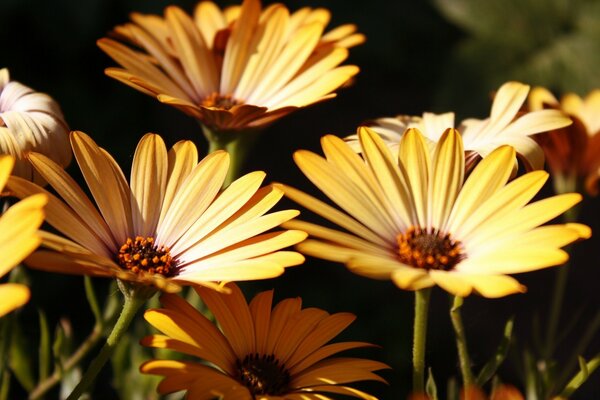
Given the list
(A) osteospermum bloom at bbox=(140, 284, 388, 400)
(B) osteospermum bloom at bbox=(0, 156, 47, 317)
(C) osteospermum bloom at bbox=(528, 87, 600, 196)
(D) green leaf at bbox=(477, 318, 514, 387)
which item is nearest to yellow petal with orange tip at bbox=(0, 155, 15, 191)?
(B) osteospermum bloom at bbox=(0, 156, 47, 317)

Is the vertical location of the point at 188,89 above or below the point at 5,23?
above

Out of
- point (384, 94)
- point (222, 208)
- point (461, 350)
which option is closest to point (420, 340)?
point (461, 350)

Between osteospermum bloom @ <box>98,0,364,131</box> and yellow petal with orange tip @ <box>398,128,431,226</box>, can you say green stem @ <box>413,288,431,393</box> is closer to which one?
yellow petal with orange tip @ <box>398,128,431,226</box>

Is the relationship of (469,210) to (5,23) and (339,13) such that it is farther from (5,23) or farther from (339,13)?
(5,23)

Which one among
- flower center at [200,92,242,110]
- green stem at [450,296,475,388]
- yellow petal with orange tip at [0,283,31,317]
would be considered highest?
yellow petal with orange tip at [0,283,31,317]

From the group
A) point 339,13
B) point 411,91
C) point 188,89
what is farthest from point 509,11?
point 188,89

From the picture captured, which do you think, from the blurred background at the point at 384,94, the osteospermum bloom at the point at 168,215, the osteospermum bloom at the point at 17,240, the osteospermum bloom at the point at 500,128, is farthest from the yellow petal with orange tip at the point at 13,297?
the blurred background at the point at 384,94
